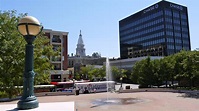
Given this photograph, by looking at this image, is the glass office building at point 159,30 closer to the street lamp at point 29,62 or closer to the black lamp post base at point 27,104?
the street lamp at point 29,62

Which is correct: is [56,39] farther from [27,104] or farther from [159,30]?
[27,104]

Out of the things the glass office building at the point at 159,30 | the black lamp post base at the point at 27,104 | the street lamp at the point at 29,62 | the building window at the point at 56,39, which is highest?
the glass office building at the point at 159,30

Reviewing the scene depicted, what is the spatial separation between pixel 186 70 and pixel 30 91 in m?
35.6

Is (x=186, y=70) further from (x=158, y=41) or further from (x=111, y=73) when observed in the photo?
(x=158, y=41)

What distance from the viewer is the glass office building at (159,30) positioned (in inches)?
3752

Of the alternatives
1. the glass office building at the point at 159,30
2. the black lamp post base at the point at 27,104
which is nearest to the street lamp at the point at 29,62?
the black lamp post base at the point at 27,104

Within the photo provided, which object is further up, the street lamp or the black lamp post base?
the street lamp

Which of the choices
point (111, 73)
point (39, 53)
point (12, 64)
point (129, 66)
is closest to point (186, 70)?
point (39, 53)

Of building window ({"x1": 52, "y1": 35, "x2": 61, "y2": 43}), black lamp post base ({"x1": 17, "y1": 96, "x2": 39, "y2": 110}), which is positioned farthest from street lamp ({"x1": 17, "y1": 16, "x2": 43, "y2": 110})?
building window ({"x1": 52, "y1": 35, "x2": 61, "y2": 43})

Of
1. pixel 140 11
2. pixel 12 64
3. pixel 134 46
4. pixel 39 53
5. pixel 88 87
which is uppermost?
pixel 140 11

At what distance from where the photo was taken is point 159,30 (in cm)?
9606

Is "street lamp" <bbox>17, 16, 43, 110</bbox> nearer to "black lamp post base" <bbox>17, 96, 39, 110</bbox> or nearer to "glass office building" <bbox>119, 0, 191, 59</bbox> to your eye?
"black lamp post base" <bbox>17, 96, 39, 110</bbox>

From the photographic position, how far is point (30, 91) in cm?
639

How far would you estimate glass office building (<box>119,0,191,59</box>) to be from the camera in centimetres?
9531
